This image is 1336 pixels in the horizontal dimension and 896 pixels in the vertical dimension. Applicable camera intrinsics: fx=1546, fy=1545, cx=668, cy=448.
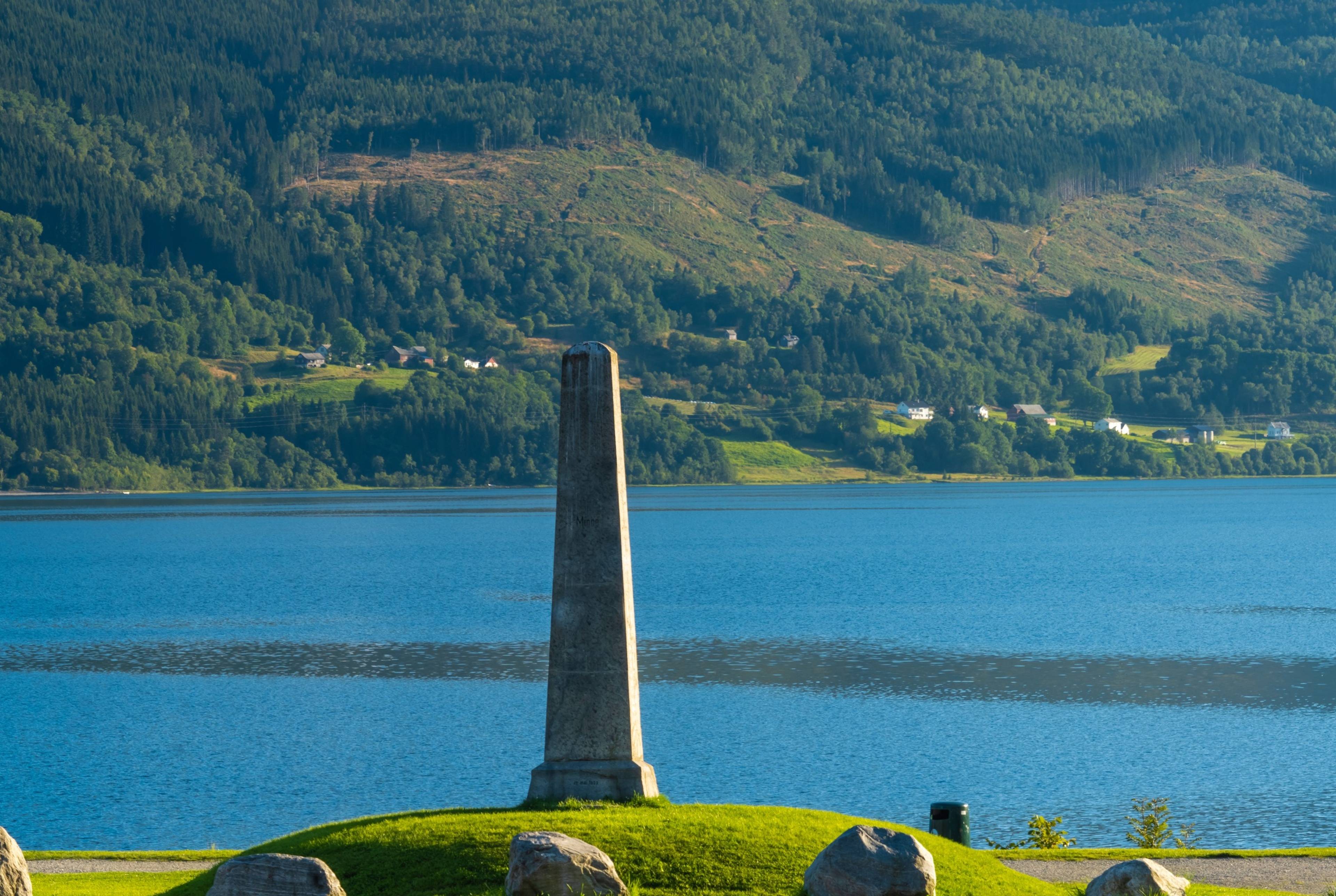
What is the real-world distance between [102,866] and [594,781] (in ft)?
31.4

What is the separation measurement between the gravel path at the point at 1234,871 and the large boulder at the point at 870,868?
557 cm

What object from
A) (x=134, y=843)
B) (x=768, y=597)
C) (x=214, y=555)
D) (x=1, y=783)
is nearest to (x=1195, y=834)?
(x=134, y=843)

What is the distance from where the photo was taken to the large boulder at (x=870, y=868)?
17.8m

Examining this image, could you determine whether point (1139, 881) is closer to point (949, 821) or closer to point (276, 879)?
point (949, 821)

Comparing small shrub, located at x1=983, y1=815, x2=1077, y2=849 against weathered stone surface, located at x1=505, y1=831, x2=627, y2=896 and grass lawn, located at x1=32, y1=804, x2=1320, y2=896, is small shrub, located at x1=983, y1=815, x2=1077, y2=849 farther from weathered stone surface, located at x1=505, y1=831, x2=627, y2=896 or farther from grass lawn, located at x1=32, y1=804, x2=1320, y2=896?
weathered stone surface, located at x1=505, y1=831, x2=627, y2=896

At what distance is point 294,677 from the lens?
69.0 metres

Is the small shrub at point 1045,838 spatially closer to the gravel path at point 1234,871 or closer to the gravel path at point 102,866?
the gravel path at point 1234,871

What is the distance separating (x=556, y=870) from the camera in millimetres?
17328

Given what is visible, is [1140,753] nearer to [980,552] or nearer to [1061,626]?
[1061,626]

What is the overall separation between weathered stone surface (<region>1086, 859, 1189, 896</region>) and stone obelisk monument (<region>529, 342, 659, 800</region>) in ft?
20.1

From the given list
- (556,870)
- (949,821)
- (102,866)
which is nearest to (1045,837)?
(949,821)

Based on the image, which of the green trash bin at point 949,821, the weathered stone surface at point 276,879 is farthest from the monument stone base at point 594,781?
the green trash bin at point 949,821

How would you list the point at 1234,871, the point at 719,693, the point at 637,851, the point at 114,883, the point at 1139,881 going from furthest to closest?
the point at 719,693, the point at 1234,871, the point at 114,883, the point at 637,851, the point at 1139,881

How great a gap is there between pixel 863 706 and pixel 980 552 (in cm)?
9571
